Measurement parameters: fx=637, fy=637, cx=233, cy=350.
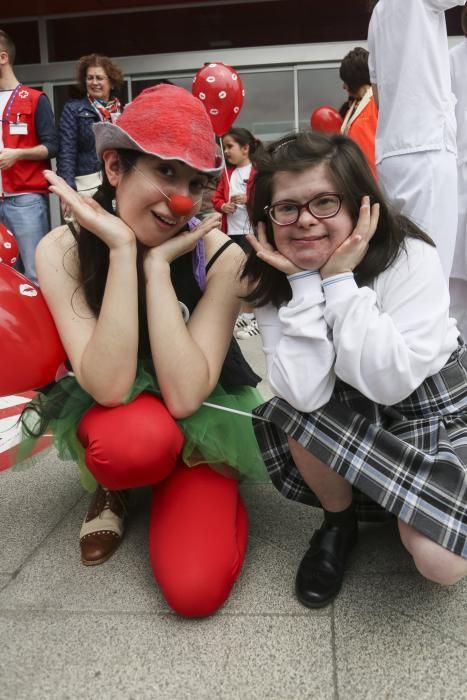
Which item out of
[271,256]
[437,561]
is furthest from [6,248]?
[437,561]

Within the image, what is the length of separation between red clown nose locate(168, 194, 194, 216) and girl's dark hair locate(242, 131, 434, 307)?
0.16m

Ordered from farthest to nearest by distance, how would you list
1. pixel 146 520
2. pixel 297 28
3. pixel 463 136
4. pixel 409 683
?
pixel 297 28 < pixel 463 136 < pixel 146 520 < pixel 409 683

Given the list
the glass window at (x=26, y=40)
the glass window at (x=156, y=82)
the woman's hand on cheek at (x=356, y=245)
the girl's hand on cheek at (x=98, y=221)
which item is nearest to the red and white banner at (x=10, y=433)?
the girl's hand on cheek at (x=98, y=221)

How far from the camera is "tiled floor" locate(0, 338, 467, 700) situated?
1181mm

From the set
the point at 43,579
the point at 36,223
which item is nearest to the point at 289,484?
the point at 43,579

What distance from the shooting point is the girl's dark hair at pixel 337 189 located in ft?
4.75

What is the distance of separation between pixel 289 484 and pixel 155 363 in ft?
1.55

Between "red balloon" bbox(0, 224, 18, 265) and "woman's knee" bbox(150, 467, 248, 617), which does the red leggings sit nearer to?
"woman's knee" bbox(150, 467, 248, 617)

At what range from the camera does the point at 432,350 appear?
4.39ft

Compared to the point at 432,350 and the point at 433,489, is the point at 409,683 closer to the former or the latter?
the point at 433,489

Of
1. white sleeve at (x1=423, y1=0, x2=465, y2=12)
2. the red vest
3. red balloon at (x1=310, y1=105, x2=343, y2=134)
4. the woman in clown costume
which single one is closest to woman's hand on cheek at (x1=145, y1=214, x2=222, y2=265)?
the woman in clown costume

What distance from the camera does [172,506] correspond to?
1.64 m

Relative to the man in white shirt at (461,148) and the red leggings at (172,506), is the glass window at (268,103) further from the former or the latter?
the red leggings at (172,506)

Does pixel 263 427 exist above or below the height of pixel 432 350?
below
